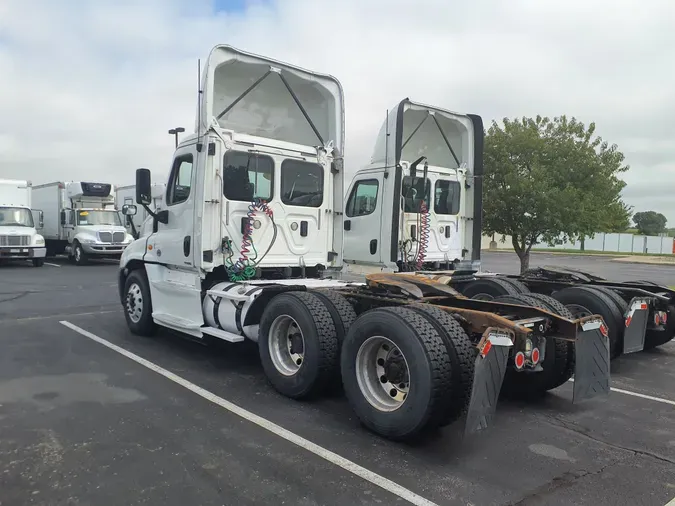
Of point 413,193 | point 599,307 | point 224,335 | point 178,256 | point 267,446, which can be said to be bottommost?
point 267,446

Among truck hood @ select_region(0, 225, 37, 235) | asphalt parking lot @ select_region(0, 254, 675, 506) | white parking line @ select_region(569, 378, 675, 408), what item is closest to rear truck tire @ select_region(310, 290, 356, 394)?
asphalt parking lot @ select_region(0, 254, 675, 506)

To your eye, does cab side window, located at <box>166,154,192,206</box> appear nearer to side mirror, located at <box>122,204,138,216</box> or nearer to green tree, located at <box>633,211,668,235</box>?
side mirror, located at <box>122,204,138,216</box>

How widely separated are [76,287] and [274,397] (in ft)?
35.4

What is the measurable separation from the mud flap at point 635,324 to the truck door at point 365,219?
3778 millimetres

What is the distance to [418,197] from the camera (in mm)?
9602

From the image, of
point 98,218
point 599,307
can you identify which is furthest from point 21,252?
point 599,307

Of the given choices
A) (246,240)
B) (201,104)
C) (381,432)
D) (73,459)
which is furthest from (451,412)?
(201,104)

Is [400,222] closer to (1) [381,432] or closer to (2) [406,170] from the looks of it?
(2) [406,170]

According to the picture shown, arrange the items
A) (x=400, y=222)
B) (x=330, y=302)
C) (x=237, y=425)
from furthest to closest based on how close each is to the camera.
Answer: (x=400, y=222) → (x=330, y=302) → (x=237, y=425)

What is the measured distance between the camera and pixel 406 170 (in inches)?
369

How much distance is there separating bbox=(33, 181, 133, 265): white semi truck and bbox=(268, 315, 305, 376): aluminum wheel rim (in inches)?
723

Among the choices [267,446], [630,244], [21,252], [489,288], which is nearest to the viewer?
[267,446]

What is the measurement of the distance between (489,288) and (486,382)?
4047mm

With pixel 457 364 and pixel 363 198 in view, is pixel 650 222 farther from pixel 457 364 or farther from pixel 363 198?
pixel 457 364
